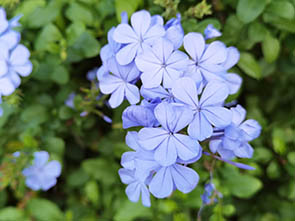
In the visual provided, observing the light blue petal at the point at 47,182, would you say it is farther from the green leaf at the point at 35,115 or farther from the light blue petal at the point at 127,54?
the light blue petal at the point at 127,54

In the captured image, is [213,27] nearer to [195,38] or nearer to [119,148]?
[195,38]

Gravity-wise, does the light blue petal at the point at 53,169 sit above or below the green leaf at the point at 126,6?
below

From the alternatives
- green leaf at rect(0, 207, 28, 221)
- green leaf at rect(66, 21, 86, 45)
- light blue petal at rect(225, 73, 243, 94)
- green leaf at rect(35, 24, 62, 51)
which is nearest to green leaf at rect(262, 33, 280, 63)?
light blue petal at rect(225, 73, 243, 94)

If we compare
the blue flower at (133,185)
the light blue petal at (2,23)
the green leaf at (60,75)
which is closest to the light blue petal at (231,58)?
the blue flower at (133,185)

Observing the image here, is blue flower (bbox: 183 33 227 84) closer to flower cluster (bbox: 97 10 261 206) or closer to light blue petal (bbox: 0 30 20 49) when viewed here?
flower cluster (bbox: 97 10 261 206)

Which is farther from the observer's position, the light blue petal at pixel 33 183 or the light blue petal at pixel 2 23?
the light blue petal at pixel 33 183
